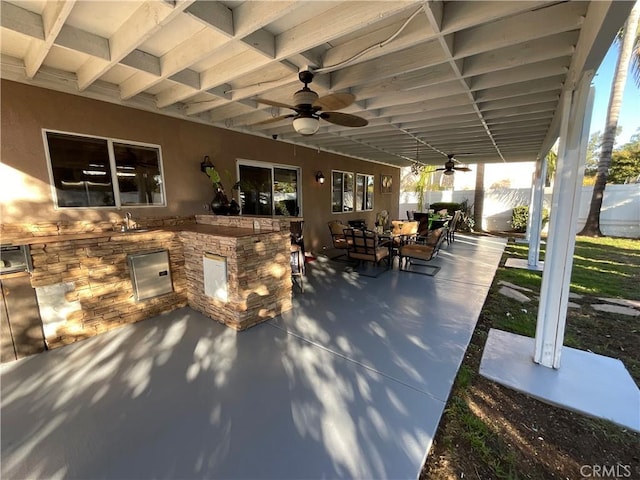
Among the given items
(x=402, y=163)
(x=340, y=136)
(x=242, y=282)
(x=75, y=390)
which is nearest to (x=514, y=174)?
(x=402, y=163)

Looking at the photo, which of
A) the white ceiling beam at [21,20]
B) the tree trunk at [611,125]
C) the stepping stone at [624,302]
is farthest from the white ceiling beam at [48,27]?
the tree trunk at [611,125]

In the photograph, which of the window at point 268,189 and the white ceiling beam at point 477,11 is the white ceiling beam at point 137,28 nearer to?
the white ceiling beam at point 477,11

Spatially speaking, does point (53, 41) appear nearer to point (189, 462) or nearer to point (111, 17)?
point (111, 17)

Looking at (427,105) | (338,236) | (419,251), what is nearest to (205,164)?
(338,236)

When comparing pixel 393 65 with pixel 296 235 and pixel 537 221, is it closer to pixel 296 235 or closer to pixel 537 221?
pixel 296 235

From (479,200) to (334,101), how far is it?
11.4 metres

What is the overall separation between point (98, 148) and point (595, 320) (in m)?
6.86

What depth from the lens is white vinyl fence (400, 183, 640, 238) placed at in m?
9.55

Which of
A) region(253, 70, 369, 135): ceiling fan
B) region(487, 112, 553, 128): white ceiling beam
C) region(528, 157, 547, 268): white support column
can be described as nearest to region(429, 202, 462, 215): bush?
region(528, 157, 547, 268): white support column

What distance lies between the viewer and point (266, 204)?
6.04 m

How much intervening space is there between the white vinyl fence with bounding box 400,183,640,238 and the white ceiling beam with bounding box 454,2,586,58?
7.18m

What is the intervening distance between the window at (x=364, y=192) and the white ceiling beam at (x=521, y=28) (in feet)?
22.4

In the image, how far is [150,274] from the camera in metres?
3.49

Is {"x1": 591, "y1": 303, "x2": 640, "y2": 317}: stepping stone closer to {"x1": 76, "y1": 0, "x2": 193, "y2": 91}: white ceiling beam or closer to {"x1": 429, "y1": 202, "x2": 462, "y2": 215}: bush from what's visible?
{"x1": 76, "y1": 0, "x2": 193, "y2": 91}: white ceiling beam
